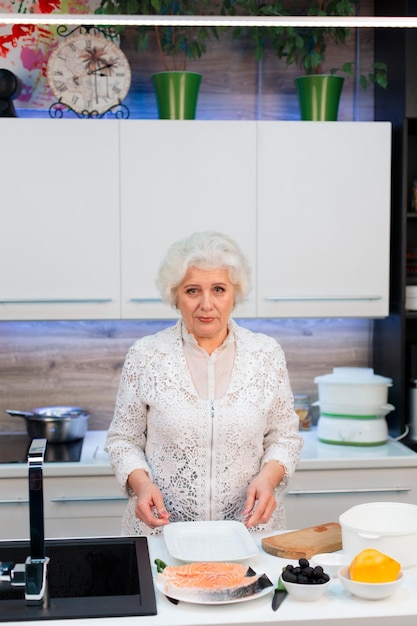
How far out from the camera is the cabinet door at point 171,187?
358 cm

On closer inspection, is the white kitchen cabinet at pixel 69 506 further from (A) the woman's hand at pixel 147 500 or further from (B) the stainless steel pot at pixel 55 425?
(A) the woman's hand at pixel 147 500

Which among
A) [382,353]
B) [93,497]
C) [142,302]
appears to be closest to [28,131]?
[142,302]

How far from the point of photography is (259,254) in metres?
3.66

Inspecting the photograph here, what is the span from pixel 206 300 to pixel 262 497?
56 cm

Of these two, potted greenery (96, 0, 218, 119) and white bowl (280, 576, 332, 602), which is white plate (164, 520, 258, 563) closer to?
white bowl (280, 576, 332, 602)

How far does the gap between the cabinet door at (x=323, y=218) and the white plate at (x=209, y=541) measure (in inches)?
57.4

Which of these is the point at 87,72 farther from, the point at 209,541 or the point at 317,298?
the point at 209,541

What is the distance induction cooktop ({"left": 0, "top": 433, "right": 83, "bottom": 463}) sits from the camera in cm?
347

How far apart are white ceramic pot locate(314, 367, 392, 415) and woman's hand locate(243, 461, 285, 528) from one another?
1.24 meters

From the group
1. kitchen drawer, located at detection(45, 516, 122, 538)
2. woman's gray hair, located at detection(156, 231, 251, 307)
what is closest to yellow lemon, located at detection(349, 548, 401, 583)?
woman's gray hair, located at detection(156, 231, 251, 307)

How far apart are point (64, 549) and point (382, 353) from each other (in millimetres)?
2139

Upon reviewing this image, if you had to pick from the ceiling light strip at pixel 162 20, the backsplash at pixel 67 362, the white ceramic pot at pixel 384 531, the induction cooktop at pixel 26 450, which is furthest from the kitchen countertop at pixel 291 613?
the backsplash at pixel 67 362

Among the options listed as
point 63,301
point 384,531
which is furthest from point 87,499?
point 384,531

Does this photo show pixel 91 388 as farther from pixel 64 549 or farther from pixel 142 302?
pixel 64 549
